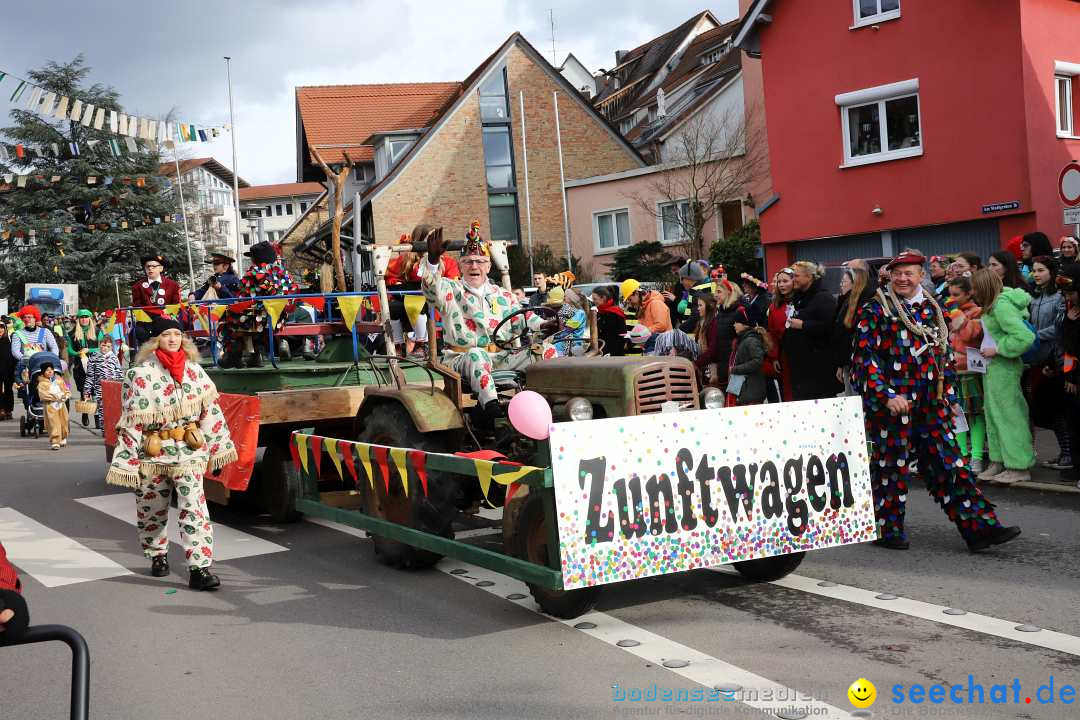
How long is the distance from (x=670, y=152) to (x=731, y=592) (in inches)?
1268

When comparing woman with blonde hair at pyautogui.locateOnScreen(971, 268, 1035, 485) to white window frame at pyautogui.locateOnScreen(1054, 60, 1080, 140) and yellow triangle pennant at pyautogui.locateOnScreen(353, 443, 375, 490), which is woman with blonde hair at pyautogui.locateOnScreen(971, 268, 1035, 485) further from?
white window frame at pyautogui.locateOnScreen(1054, 60, 1080, 140)

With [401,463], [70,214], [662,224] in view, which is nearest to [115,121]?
[401,463]

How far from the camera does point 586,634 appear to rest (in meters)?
5.50

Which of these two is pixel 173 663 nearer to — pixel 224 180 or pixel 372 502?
pixel 372 502

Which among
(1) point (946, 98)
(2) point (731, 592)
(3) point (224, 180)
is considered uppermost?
(3) point (224, 180)

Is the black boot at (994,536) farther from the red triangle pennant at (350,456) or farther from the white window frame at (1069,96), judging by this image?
the white window frame at (1069,96)

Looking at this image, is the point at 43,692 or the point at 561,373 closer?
the point at 43,692

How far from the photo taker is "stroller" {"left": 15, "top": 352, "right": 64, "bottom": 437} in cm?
1836

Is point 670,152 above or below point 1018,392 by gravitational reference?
above

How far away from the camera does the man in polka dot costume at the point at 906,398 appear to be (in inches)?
275

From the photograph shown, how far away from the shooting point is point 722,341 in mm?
11023

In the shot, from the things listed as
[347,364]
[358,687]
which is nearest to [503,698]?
[358,687]

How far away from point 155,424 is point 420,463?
205 cm

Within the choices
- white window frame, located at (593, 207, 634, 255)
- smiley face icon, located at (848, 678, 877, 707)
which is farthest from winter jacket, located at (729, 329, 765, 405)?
white window frame, located at (593, 207, 634, 255)
